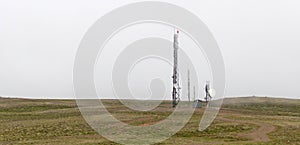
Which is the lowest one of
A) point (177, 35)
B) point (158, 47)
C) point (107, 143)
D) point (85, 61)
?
point (107, 143)

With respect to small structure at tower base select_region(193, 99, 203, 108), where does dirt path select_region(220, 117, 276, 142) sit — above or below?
below

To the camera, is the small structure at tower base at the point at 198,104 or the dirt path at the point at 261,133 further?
the small structure at tower base at the point at 198,104

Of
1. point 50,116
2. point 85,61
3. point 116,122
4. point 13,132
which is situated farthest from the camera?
point 50,116

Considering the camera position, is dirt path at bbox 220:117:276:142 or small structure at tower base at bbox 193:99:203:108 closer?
dirt path at bbox 220:117:276:142

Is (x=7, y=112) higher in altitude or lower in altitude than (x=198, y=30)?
lower

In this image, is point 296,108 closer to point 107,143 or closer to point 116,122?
point 116,122

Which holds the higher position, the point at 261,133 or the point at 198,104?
the point at 198,104

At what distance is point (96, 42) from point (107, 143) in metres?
13.4

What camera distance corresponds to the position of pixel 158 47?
4756cm

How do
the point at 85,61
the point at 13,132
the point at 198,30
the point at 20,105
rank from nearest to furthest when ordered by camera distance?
the point at 85,61 < the point at 198,30 < the point at 13,132 < the point at 20,105

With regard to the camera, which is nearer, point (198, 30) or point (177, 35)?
point (198, 30)

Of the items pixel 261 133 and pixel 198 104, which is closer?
pixel 261 133

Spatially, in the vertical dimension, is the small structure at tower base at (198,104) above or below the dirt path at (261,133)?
above

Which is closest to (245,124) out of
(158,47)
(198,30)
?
(158,47)
